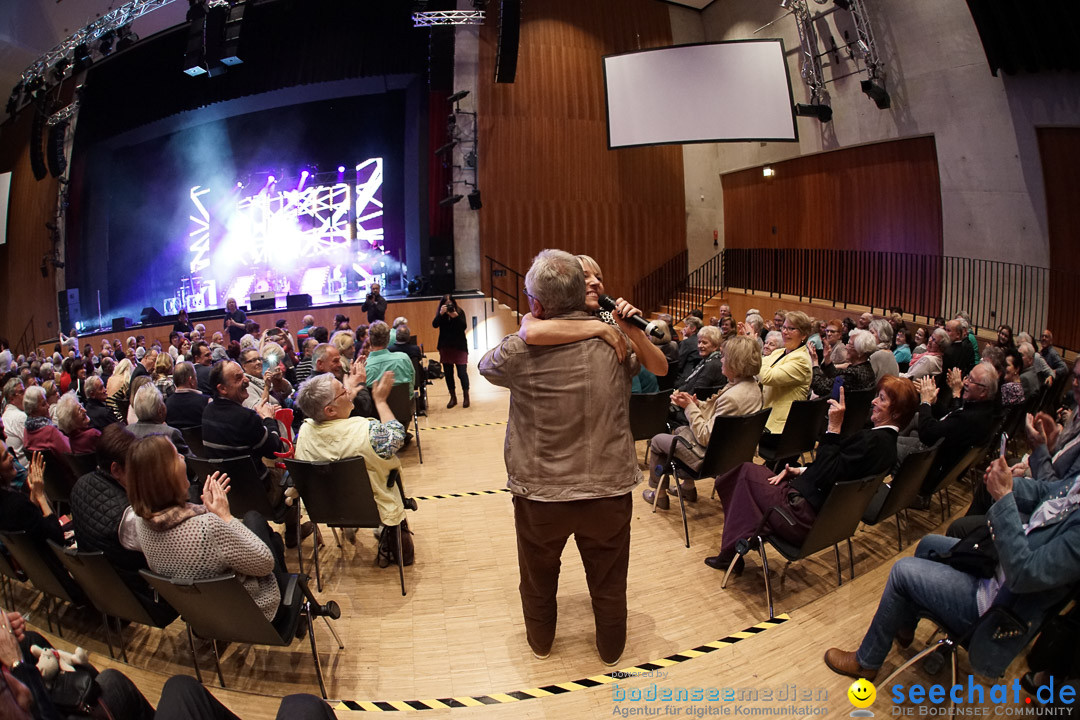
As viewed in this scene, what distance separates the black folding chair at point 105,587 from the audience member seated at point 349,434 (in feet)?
3.30

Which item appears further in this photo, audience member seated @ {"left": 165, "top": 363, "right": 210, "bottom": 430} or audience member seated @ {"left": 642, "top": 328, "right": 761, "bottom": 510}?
audience member seated @ {"left": 165, "top": 363, "right": 210, "bottom": 430}

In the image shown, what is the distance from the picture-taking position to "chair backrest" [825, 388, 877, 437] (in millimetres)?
4688

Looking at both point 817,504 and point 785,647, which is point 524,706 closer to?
point 785,647

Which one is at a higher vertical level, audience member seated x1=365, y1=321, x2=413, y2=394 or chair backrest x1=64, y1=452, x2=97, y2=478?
audience member seated x1=365, y1=321, x2=413, y2=394

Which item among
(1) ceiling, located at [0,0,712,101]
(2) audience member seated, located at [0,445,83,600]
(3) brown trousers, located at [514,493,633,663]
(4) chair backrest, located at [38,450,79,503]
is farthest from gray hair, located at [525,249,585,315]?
(1) ceiling, located at [0,0,712,101]

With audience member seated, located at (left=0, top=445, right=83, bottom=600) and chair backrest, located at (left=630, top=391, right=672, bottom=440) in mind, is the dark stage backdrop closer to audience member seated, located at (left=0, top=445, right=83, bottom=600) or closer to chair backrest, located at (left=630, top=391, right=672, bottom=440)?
chair backrest, located at (left=630, top=391, right=672, bottom=440)

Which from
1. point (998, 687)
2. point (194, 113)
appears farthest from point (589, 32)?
point (998, 687)

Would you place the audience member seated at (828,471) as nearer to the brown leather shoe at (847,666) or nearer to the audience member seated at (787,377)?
the brown leather shoe at (847,666)

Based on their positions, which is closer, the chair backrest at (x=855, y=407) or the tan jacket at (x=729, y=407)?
the tan jacket at (x=729, y=407)

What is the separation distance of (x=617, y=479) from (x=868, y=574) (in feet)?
6.39

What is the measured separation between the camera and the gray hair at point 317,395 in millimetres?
3352

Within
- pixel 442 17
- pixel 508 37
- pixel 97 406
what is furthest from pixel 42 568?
pixel 442 17

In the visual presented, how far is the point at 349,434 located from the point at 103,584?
1238 mm

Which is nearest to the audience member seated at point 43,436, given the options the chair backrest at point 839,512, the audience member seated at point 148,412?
the audience member seated at point 148,412
